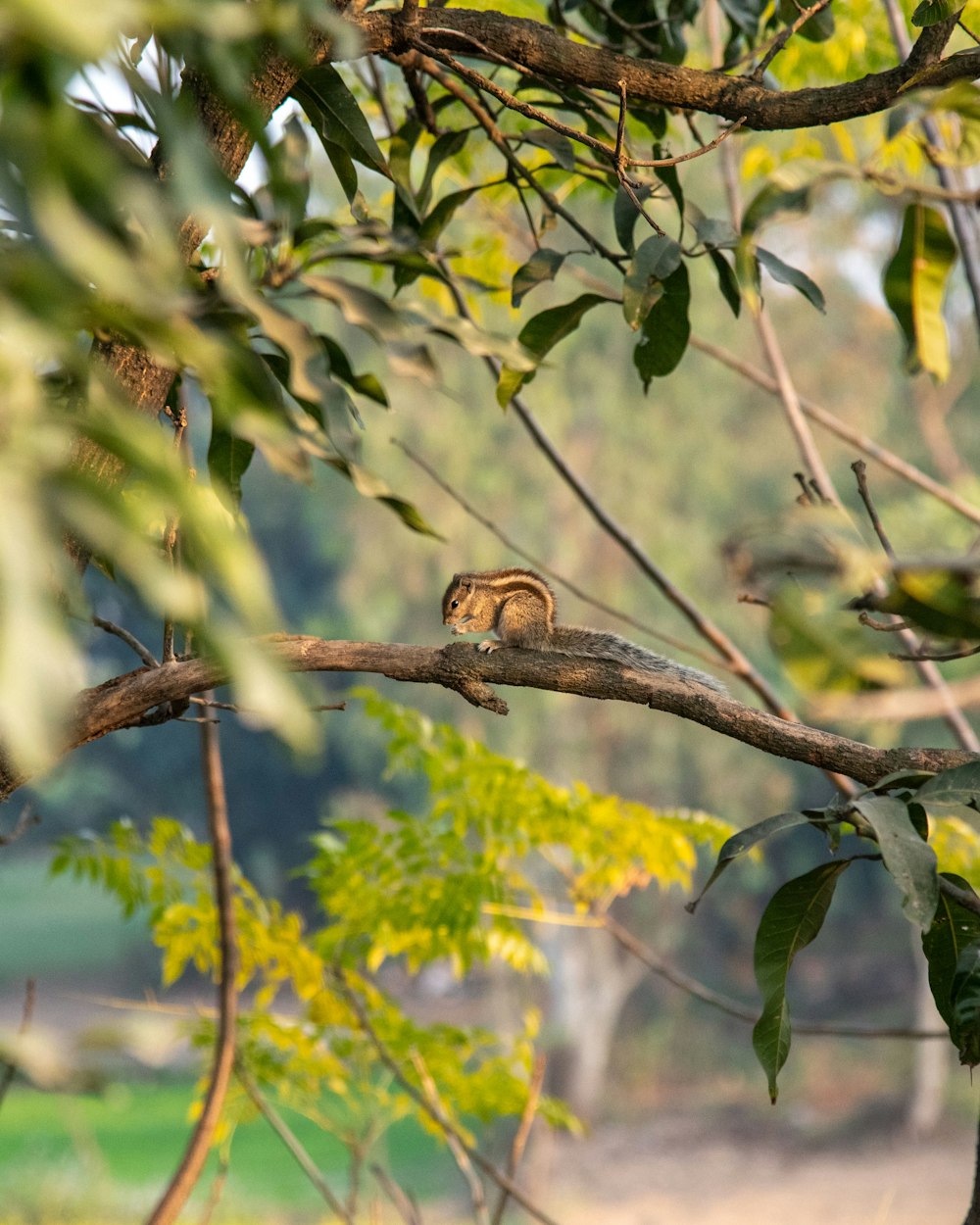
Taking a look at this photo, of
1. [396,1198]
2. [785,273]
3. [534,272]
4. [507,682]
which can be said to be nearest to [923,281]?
[785,273]

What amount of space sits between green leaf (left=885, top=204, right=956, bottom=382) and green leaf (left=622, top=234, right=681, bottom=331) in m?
0.27

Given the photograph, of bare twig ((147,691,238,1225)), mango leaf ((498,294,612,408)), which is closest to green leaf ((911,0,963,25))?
mango leaf ((498,294,612,408))

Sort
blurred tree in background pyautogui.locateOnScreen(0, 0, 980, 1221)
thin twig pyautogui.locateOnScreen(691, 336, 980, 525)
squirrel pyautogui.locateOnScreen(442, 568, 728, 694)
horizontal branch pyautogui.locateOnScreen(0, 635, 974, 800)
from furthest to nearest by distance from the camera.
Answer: thin twig pyautogui.locateOnScreen(691, 336, 980, 525) → squirrel pyautogui.locateOnScreen(442, 568, 728, 694) → horizontal branch pyautogui.locateOnScreen(0, 635, 974, 800) → blurred tree in background pyautogui.locateOnScreen(0, 0, 980, 1221)

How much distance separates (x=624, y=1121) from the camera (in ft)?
45.1

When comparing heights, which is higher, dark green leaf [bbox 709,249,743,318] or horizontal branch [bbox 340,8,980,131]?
horizontal branch [bbox 340,8,980,131]

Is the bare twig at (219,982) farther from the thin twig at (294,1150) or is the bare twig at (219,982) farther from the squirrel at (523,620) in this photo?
the squirrel at (523,620)

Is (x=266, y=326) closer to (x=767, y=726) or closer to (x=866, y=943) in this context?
(x=767, y=726)

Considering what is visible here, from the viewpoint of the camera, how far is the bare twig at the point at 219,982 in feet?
8.03

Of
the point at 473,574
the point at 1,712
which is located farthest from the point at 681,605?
the point at 1,712

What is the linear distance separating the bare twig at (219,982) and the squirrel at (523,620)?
23.6 inches

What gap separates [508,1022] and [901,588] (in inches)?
523

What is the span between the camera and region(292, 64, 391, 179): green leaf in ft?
4.92

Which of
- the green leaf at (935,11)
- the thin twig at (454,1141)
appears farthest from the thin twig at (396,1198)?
the green leaf at (935,11)

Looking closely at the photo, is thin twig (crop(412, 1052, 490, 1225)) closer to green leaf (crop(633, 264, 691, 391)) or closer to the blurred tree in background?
the blurred tree in background
